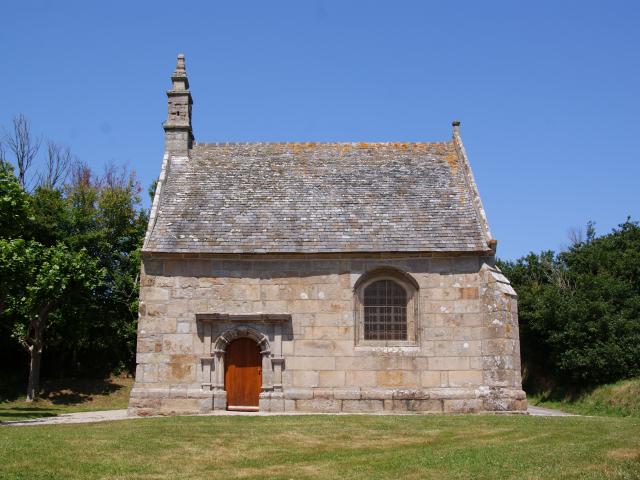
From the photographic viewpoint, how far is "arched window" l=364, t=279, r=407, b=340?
21.5 meters

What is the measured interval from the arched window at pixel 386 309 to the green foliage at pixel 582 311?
9.48 metres

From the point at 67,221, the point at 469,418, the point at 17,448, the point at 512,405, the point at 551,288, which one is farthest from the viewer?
the point at 67,221

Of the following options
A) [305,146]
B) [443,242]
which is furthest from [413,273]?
[305,146]

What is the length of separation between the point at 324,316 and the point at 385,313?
197 cm

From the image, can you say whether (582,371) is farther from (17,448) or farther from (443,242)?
(17,448)

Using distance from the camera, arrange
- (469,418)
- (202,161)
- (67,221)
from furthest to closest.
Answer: (67,221)
(202,161)
(469,418)

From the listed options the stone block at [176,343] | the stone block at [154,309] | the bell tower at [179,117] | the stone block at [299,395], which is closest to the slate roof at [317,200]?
the bell tower at [179,117]

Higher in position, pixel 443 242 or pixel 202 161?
pixel 202 161

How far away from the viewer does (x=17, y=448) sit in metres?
12.6

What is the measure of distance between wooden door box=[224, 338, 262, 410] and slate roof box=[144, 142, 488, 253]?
10.1 feet

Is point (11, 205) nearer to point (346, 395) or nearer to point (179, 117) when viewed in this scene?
point (179, 117)

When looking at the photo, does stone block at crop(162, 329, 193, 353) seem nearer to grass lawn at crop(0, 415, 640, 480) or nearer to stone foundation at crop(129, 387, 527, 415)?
stone foundation at crop(129, 387, 527, 415)

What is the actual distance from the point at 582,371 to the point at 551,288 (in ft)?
13.6

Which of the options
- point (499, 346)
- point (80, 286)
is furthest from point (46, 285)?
point (499, 346)
